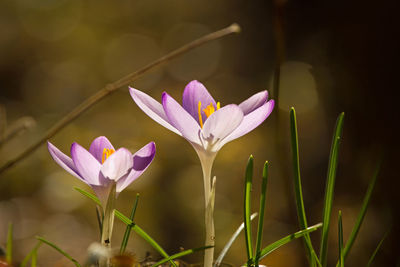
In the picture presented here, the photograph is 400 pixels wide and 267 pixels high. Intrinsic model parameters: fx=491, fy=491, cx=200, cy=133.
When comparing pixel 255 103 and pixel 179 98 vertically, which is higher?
pixel 179 98

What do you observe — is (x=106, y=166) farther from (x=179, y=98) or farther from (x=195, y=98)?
(x=179, y=98)

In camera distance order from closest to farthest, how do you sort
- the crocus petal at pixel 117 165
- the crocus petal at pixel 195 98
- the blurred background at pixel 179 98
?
the crocus petal at pixel 117 165 → the crocus petal at pixel 195 98 → the blurred background at pixel 179 98

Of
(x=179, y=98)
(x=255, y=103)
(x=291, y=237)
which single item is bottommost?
(x=291, y=237)

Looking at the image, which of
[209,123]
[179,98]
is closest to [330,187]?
[209,123]

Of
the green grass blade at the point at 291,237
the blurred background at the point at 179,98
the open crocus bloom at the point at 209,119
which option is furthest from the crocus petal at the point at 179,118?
the blurred background at the point at 179,98

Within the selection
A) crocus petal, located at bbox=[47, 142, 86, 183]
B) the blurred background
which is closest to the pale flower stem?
crocus petal, located at bbox=[47, 142, 86, 183]

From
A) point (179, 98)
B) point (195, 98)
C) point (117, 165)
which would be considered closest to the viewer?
point (117, 165)

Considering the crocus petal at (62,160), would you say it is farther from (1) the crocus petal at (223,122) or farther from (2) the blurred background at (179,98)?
(2) the blurred background at (179,98)
